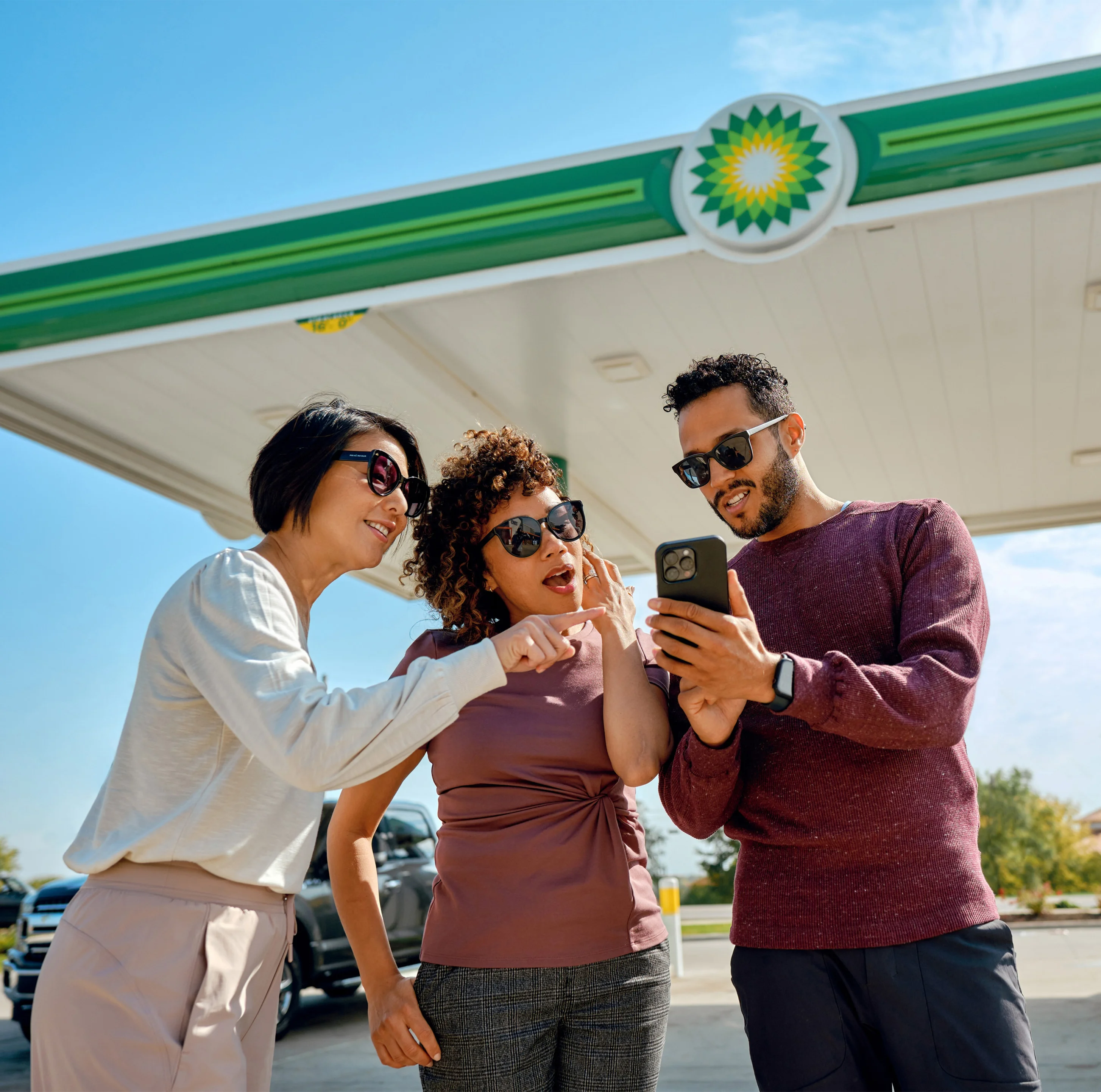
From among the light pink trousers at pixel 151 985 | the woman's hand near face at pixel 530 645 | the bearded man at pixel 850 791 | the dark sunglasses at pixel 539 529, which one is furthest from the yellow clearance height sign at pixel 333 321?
the light pink trousers at pixel 151 985

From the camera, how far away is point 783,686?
183cm

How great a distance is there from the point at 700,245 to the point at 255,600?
3767 mm

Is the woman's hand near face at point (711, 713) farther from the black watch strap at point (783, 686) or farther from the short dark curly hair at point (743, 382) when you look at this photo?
the short dark curly hair at point (743, 382)

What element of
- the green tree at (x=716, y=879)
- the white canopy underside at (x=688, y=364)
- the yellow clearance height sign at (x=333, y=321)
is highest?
the white canopy underside at (x=688, y=364)

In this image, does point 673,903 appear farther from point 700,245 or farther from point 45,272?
point 45,272

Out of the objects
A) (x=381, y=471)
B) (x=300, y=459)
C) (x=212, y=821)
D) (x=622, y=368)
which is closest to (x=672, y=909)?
(x=622, y=368)

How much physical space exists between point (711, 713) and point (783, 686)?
9.5 inches

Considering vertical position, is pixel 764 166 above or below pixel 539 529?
above

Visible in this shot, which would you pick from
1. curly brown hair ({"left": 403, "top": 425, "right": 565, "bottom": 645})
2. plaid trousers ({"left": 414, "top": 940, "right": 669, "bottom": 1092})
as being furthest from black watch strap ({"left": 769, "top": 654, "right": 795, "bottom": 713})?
curly brown hair ({"left": 403, "top": 425, "right": 565, "bottom": 645})

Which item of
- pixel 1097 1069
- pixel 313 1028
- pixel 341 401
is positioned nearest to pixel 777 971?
pixel 341 401

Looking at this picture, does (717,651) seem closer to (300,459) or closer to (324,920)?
(300,459)

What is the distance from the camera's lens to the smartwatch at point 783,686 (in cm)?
183

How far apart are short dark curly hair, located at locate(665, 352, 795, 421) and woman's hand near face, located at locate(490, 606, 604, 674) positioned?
0.77m

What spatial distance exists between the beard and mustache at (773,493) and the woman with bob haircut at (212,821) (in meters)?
0.63
